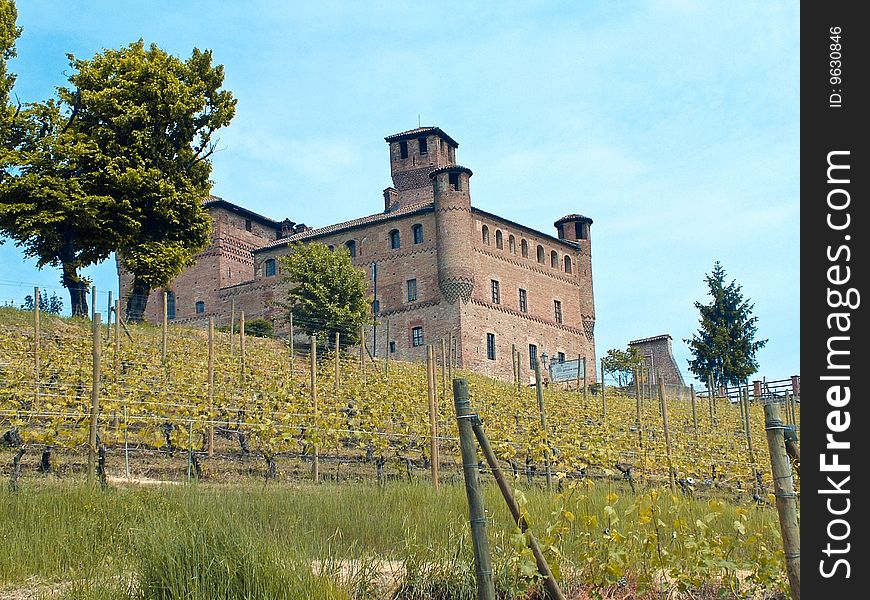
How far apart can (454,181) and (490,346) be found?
24.9 ft

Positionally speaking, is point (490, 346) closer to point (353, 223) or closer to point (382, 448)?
point (353, 223)

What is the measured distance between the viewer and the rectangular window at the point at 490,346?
131 feet

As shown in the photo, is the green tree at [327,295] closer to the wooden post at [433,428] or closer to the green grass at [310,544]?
the wooden post at [433,428]

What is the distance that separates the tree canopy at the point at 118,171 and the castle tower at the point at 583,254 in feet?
84.3

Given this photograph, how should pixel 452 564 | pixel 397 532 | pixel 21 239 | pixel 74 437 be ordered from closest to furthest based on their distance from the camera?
1. pixel 452 564
2. pixel 397 532
3. pixel 74 437
4. pixel 21 239

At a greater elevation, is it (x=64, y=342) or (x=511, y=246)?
(x=511, y=246)

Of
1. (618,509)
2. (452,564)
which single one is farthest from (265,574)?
(618,509)

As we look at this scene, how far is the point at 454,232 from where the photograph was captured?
3891cm

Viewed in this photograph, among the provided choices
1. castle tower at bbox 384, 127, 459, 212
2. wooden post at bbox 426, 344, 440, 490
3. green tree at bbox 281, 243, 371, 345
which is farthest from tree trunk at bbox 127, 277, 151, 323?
castle tower at bbox 384, 127, 459, 212

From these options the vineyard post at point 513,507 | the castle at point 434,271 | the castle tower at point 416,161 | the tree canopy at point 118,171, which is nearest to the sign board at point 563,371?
the castle at point 434,271

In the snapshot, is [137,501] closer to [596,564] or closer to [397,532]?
[397,532]

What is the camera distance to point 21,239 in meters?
21.7

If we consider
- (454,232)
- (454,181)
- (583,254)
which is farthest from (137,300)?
(583,254)
